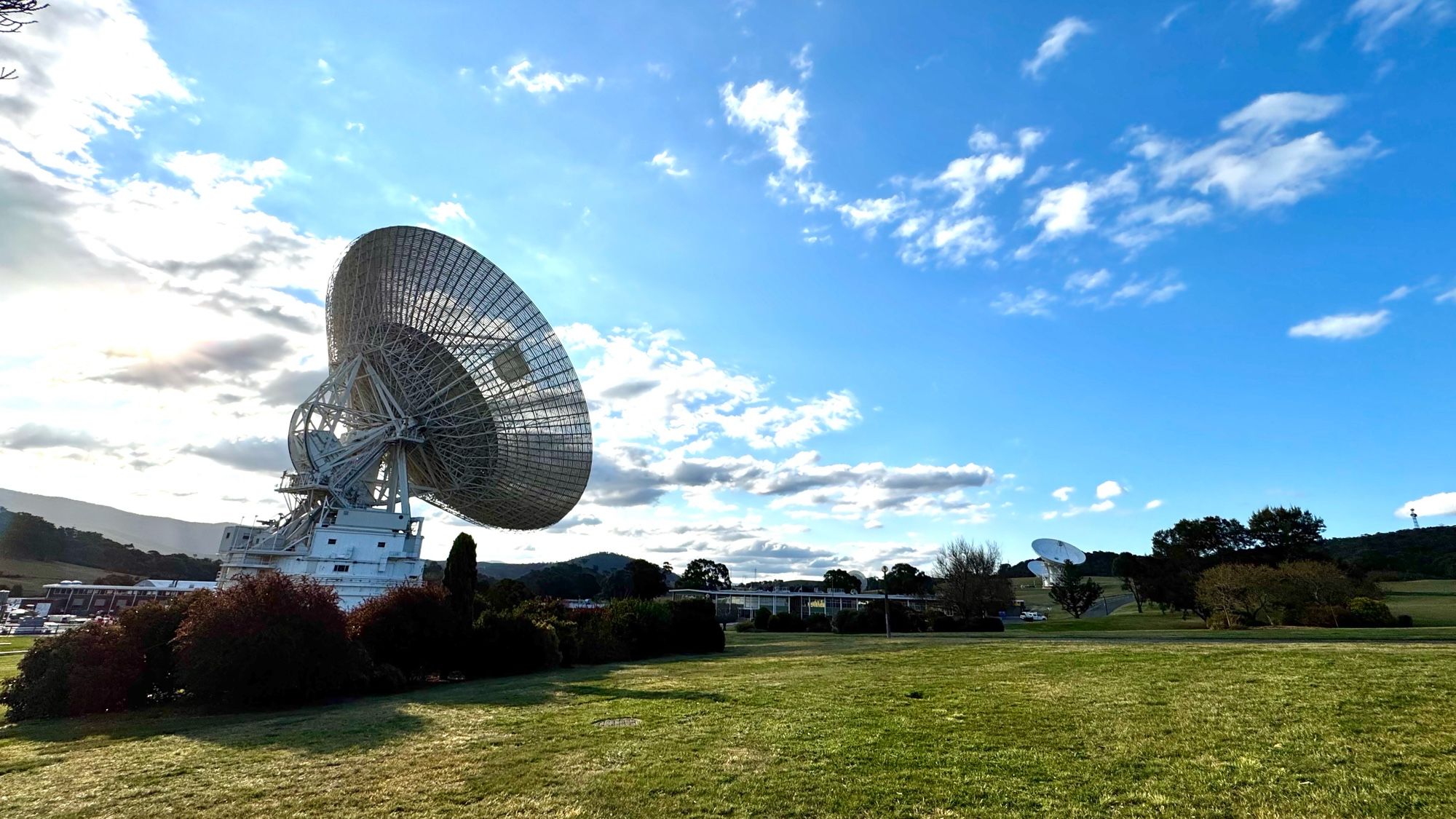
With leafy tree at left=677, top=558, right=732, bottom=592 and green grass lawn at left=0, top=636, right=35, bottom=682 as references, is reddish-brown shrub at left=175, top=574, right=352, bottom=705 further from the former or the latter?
leafy tree at left=677, top=558, right=732, bottom=592

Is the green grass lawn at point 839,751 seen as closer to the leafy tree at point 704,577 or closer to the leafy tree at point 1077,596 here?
the leafy tree at point 1077,596

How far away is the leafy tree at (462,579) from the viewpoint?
90.7 ft

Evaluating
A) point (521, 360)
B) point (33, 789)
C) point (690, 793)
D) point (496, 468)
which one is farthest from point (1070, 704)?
point (496, 468)

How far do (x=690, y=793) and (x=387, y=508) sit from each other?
4009 centimetres

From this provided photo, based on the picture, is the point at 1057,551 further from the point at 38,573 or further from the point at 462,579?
the point at 38,573

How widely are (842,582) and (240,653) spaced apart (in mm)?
137610

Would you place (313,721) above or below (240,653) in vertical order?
below

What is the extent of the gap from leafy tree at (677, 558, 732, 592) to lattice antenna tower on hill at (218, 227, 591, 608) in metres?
80.9

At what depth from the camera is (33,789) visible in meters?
10.5

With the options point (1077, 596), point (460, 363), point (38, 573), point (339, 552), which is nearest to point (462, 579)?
point (339, 552)

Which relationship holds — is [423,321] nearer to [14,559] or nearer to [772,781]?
[772,781]

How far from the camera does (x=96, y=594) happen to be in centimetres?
8306

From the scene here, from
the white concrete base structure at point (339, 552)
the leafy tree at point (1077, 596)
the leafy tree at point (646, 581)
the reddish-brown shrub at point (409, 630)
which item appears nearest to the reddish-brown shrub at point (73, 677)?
the reddish-brown shrub at point (409, 630)

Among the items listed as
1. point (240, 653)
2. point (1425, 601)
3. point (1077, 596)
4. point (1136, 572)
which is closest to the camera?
point (240, 653)
